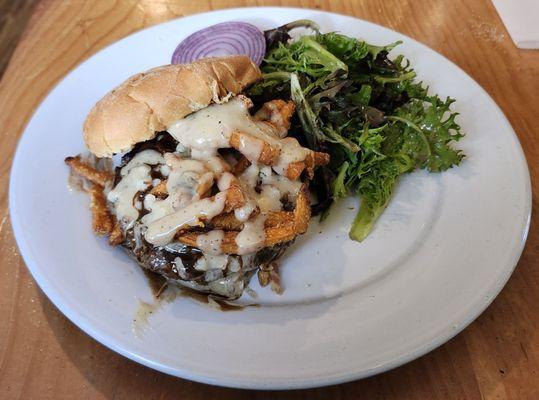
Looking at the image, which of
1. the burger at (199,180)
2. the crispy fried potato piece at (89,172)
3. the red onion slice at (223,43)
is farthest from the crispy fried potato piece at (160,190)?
the red onion slice at (223,43)

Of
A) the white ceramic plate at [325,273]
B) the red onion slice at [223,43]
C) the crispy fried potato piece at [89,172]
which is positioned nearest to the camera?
the white ceramic plate at [325,273]

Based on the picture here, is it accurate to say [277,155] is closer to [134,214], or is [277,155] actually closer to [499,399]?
[134,214]

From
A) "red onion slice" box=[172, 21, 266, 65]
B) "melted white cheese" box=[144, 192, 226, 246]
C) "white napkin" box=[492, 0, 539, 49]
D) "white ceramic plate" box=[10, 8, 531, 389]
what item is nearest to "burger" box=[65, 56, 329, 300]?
"melted white cheese" box=[144, 192, 226, 246]

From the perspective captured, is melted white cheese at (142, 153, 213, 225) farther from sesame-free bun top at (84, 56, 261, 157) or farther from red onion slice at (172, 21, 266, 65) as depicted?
red onion slice at (172, 21, 266, 65)

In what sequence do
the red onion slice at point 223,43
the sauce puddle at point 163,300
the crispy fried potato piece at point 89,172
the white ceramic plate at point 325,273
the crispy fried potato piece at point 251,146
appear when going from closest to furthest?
the white ceramic plate at point 325,273 < the sauce puddle at point 163,300 < the crispy fried potato piece at point 251,146 < the crispy fried potato piece at point 89,172 < the red onion slice at point 223,43

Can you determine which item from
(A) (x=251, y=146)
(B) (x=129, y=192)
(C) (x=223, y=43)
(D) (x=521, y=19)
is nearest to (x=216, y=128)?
(A) (x=251, y=146)

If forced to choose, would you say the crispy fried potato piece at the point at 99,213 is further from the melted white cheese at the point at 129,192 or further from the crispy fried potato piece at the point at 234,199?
the crispy fried potato piece at the point at 234,199

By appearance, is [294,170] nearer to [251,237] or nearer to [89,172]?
[251,237]
